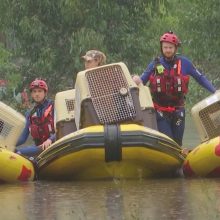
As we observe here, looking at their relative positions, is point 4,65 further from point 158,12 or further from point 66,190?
point 66,190

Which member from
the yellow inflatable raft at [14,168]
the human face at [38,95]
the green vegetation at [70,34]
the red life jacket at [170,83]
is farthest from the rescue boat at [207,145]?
the green vegetation at [70,34]

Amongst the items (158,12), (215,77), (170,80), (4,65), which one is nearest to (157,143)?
(170,80)

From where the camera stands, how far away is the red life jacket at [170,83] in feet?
42.1

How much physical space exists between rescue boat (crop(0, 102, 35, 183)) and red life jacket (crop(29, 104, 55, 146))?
92cm

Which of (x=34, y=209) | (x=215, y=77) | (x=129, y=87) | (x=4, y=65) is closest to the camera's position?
(x=34, y=209)

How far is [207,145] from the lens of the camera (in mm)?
11672

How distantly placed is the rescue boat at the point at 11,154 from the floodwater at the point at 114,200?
0.65 feet

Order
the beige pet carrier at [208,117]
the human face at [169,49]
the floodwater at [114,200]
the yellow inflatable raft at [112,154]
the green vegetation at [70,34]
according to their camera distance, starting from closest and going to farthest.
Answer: the floodwater at [114,200], the yellow inflatable raft at [112,154], the beige pet carrier at [208,117], the human face at [169,49], the green vegetation at [70,34]

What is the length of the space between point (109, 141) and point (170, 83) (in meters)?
1.99

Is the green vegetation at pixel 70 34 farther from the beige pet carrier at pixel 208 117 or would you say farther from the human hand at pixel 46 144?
the beige pet carrier at pixel 208 117

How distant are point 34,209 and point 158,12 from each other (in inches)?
618

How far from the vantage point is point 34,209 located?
30.1 ft

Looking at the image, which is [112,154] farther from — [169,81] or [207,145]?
[169,81]

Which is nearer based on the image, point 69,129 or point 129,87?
point 129,87
